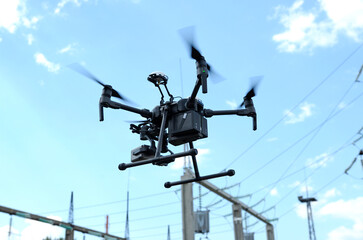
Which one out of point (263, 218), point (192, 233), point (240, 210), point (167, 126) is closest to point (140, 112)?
point (167, 126)

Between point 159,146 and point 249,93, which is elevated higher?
point 249,93

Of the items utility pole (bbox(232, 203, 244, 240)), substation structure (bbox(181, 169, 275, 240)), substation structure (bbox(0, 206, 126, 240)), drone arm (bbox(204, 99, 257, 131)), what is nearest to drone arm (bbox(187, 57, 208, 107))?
drone arm (bbox(204, 99, 257, 131))

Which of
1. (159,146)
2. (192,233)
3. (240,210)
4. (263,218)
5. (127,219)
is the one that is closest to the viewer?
(159,146)

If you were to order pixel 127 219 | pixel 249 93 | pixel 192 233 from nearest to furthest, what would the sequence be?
1. pixel 249 93
2. pixel 192 233
3. pixel 127 219

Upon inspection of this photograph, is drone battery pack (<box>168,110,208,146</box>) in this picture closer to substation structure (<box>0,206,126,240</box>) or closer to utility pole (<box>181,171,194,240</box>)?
utility pole (<box>181,171,194,240</box>)

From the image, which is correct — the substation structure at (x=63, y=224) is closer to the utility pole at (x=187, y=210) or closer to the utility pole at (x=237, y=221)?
the utility pole at (x=187, y=210)

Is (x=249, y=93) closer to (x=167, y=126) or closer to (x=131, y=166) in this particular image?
(x=167, y=126)

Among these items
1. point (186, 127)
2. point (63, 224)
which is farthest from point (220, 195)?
point (186, 127)
